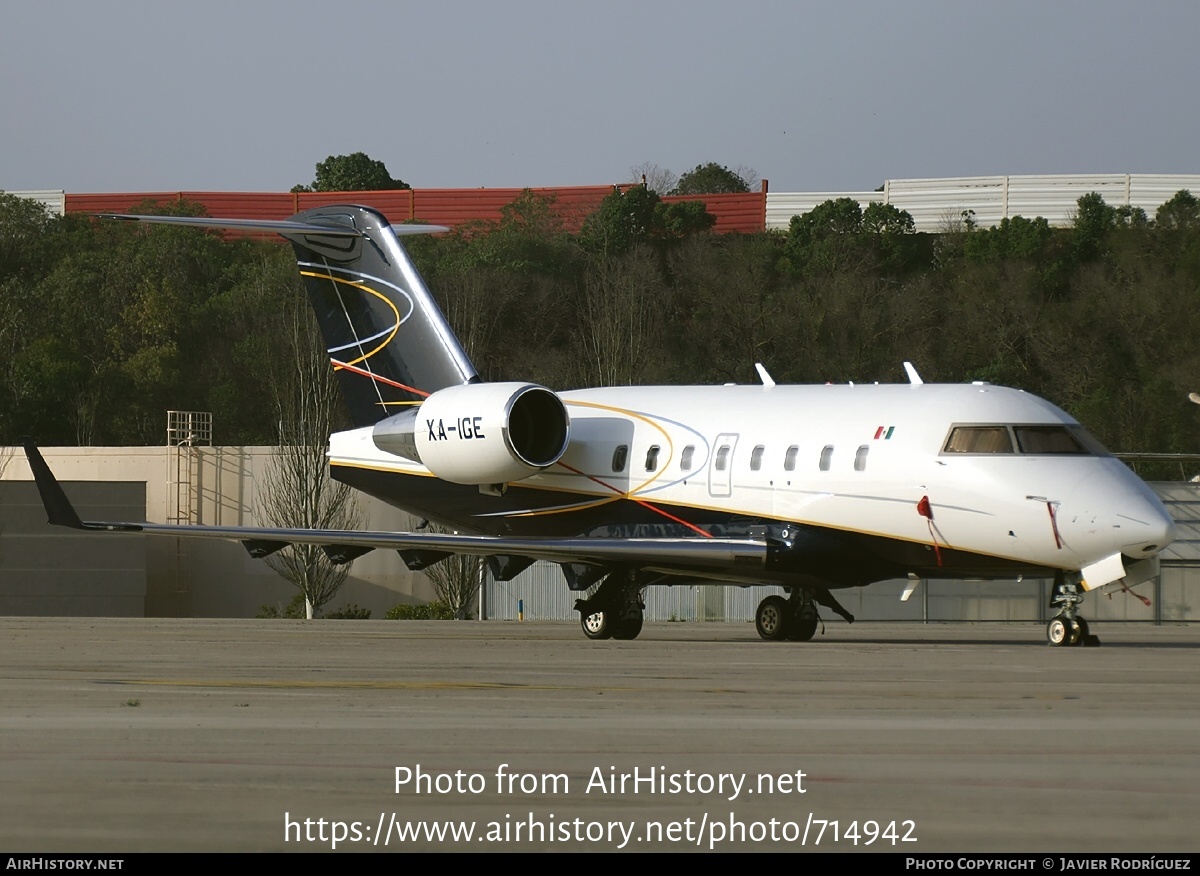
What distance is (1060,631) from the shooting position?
63.3 ft

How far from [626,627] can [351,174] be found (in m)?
82.5

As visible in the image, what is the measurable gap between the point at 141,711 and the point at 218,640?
10.3 meters

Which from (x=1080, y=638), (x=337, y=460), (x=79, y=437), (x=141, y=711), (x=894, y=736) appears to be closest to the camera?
(x=894, y=736)

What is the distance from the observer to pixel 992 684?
1283cm

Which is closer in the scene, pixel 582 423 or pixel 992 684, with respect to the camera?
pixel 992 684

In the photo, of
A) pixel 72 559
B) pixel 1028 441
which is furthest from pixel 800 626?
pixel 72 559

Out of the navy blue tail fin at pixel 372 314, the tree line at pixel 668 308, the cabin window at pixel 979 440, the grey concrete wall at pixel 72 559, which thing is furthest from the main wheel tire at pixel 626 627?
the tree line at pixel 668 308

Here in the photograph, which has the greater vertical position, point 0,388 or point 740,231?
point 740,231

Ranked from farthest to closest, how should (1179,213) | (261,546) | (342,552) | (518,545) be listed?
(1179,213), (342,552), (261,546), (518,545)

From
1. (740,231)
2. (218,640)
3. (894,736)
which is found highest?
(740,231)

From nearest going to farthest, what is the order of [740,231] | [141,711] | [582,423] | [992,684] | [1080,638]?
[141,711], [992,684], [1080,638], [582,423], [740,231]

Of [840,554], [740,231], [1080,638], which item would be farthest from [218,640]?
[740,231]

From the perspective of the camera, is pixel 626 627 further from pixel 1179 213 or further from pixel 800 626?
pixel 1179 213

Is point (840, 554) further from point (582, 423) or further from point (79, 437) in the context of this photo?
point (79, 437)
